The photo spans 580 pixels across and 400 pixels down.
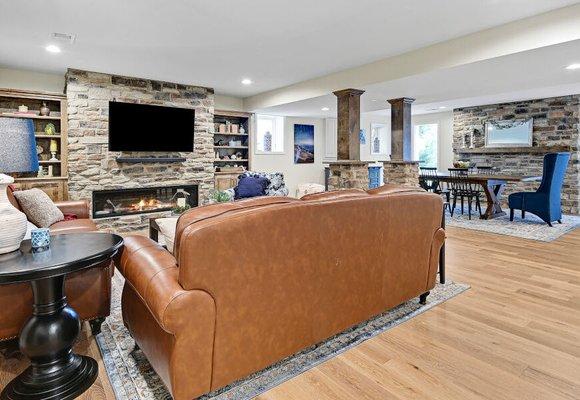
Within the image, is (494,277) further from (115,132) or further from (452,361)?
(115,132)

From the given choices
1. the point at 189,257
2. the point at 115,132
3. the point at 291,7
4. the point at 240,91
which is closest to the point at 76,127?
the point at 115,132

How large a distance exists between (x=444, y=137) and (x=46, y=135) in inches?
352

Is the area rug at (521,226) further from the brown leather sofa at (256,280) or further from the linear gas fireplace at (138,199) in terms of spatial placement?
the linear gas fireplace at (138,199)

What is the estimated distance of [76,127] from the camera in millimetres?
5480

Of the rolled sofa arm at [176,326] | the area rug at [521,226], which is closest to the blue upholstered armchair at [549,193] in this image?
the area rug at [521,226]

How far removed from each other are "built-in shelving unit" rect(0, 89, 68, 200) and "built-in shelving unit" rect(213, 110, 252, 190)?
2742 mm

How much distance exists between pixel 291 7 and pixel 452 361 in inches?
122

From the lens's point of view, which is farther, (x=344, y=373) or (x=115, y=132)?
(x=115, y=132)

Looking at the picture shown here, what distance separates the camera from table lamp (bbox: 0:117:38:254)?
5.65ft

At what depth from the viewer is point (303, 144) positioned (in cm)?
971

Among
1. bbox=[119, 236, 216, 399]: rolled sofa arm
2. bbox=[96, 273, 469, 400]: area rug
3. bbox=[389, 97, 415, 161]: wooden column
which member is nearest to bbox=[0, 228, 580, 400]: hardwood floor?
bbox=[96, 273, 469, 400]: area rug

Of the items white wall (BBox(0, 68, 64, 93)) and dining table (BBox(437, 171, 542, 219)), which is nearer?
white wall (BBox(0, 68, 64, 93))

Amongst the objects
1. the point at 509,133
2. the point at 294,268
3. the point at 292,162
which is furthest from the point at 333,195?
the point at 509,133

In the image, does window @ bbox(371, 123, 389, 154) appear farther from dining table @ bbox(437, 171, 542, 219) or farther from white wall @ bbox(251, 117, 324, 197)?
dining table @ bbox(437, 171, 542, 219)
